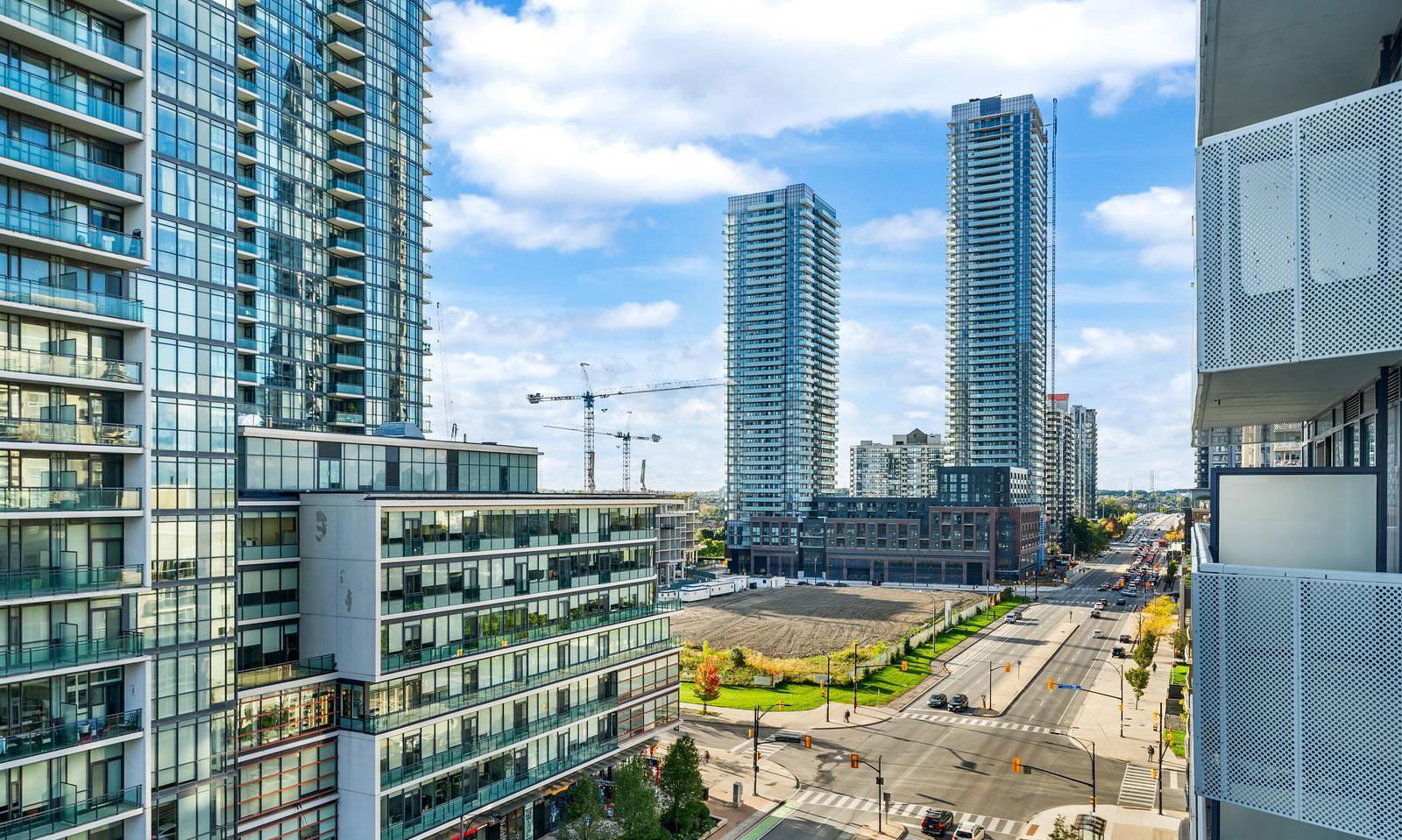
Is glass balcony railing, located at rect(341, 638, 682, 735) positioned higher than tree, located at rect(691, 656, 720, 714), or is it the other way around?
glass balcony railing, located at rect(341, 638, 682, 735)

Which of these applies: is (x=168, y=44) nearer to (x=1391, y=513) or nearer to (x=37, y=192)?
(x=37, y=192)

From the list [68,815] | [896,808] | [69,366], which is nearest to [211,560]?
[69,366]

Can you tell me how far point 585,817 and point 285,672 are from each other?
692 inches

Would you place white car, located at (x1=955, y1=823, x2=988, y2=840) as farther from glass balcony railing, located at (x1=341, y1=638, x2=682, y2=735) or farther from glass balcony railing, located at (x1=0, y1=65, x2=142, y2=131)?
glass balcony railing, located at (x1=0, y1=65, x2=142, y2=131)

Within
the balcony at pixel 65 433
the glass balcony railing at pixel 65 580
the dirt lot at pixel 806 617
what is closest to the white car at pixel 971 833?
the glass balcony railing at pixel 65 580

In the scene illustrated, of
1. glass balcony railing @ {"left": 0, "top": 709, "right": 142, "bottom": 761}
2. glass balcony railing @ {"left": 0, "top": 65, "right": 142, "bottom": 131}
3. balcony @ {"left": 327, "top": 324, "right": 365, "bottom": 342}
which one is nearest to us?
glass balcony railing @ {"left": 0, "top": 709, "right": 142, "bottom": 761}

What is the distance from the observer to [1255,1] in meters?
13.2

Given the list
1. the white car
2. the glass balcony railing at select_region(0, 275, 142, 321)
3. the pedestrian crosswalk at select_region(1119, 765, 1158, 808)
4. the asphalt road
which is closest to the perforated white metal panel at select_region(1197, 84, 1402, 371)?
the glass balcony railing at select_region(0, 275, 142, 321)

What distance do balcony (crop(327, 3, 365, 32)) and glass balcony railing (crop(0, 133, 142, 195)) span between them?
58.7 meters

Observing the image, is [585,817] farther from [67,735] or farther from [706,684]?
[706,684]

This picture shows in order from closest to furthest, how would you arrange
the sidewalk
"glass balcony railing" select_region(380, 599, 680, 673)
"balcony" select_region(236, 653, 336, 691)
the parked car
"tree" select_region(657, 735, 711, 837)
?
"balcony" select_region(236, 653, 336, 691) → "glass balcony railing" select_region(380, 599, 680, 673) → the sidewalk → "tree" select_region(657, 735, 711, 837) → the parked car

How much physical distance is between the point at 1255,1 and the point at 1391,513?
25.9 feet

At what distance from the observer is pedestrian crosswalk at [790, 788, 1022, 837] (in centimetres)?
5378

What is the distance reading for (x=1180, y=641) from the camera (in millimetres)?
91875
